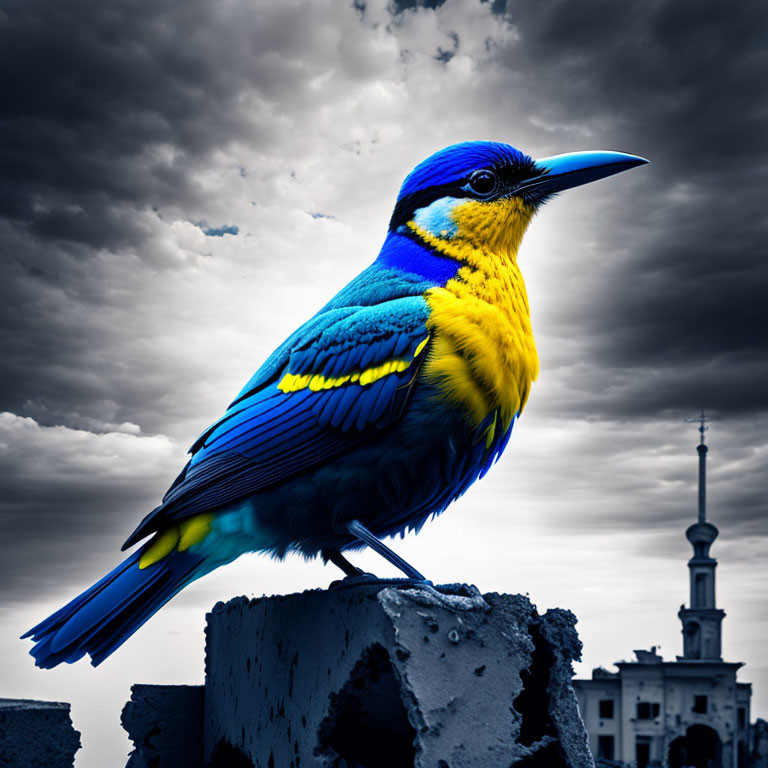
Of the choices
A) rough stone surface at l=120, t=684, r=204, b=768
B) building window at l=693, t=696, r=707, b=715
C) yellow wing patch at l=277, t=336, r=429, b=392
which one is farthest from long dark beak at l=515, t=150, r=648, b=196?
building window at l=693, t=696, r=707, b=715

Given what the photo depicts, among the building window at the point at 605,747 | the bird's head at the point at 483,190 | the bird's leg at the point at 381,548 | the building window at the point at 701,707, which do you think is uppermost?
the bird's head at the point at 483,190

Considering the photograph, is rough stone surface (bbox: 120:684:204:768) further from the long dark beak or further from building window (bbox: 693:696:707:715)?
building window (bbox: 693:696:707:715)

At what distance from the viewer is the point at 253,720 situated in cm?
399

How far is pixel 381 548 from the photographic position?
9.97 ft

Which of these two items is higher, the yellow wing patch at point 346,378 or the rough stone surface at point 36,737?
the yellow wing patch at point 346,378

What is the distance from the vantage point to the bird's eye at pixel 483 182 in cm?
348

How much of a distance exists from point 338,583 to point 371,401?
67 centimetres

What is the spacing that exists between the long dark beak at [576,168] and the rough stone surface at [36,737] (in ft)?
12.0

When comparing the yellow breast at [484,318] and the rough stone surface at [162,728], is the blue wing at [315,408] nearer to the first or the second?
the yellow breast at [484,318]

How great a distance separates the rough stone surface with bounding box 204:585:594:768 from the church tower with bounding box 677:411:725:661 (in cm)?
3264

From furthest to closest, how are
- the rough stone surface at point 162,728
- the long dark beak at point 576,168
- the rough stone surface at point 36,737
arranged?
1. the rough stone surface at point 162,728
2. the rough stone surface at point 36,737
3. the long dark beak at point 576,168

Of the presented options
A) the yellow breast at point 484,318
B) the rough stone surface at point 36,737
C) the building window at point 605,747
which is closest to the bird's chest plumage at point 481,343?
the yellow breast at point 484,318

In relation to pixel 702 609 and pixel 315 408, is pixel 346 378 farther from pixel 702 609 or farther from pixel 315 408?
pixel 702 609

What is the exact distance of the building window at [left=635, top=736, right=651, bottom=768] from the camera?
31.3 metres
